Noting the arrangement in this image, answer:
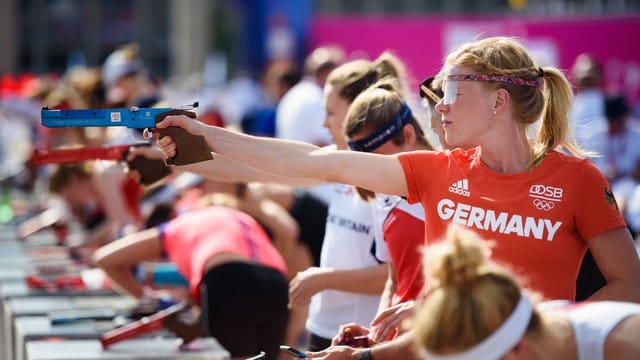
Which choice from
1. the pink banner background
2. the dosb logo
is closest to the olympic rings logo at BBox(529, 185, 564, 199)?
the dosb logo

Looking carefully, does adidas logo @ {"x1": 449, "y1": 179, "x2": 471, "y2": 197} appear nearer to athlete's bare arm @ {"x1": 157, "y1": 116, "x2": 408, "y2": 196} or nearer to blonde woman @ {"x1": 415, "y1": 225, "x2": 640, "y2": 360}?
athlete's bare arm @ {"x1": 157, "y1": 116, "x2": 408, "y2": 196}

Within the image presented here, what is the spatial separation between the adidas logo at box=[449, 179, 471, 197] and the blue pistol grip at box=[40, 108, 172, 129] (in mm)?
858

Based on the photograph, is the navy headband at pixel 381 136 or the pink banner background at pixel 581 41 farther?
the pink banner background at pixel 581 41

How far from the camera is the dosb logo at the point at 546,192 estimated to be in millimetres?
3523

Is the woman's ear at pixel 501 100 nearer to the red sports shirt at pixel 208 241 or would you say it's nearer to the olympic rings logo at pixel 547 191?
the olympic rings logo at pixel 547 191

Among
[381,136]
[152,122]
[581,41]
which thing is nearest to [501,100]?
[381,136]

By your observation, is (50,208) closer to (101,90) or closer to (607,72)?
(101,90)

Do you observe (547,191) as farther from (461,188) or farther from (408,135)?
(408,135)

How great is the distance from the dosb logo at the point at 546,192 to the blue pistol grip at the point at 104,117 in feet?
3.54

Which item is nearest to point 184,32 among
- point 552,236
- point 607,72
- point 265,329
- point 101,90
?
point 607,72

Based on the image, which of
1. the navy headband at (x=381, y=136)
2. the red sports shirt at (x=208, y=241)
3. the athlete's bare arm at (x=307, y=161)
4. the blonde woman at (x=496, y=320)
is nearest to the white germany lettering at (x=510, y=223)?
the athlete's bare arm at (x=307, y=161)

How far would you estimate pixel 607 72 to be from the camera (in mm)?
16500

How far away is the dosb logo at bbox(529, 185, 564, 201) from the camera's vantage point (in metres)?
3.52

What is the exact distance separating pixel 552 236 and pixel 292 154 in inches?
31.8
